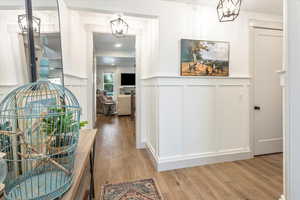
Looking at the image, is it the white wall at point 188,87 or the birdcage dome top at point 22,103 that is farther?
the white wall at point 188,87

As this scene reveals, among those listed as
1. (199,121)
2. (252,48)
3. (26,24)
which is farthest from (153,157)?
(252,48)

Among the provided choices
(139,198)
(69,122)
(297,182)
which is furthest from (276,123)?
(69,122)

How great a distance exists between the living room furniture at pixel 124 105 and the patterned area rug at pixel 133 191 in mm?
5023

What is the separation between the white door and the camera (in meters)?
2.79

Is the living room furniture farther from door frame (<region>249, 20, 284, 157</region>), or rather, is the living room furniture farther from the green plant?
the green plant

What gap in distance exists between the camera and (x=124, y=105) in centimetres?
696

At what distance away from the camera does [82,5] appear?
2.03 m

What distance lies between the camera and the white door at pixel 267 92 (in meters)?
2.79

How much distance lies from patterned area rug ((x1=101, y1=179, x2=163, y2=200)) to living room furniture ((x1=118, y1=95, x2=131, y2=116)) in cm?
502

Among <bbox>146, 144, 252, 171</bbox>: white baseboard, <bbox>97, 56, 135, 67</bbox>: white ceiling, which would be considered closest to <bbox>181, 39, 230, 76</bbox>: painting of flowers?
<bbox>146, 144, 252, 171</bbox>: white baseboard

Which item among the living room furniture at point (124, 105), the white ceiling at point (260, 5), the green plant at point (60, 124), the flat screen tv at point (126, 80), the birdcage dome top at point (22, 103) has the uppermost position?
the white ceiling at point (260, 5)

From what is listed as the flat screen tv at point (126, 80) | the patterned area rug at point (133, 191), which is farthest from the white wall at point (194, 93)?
the flat screen tv at point (126, 80)

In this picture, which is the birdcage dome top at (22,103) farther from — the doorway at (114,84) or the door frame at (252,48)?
the doorway at (114,84)

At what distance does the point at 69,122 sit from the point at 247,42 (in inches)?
119
